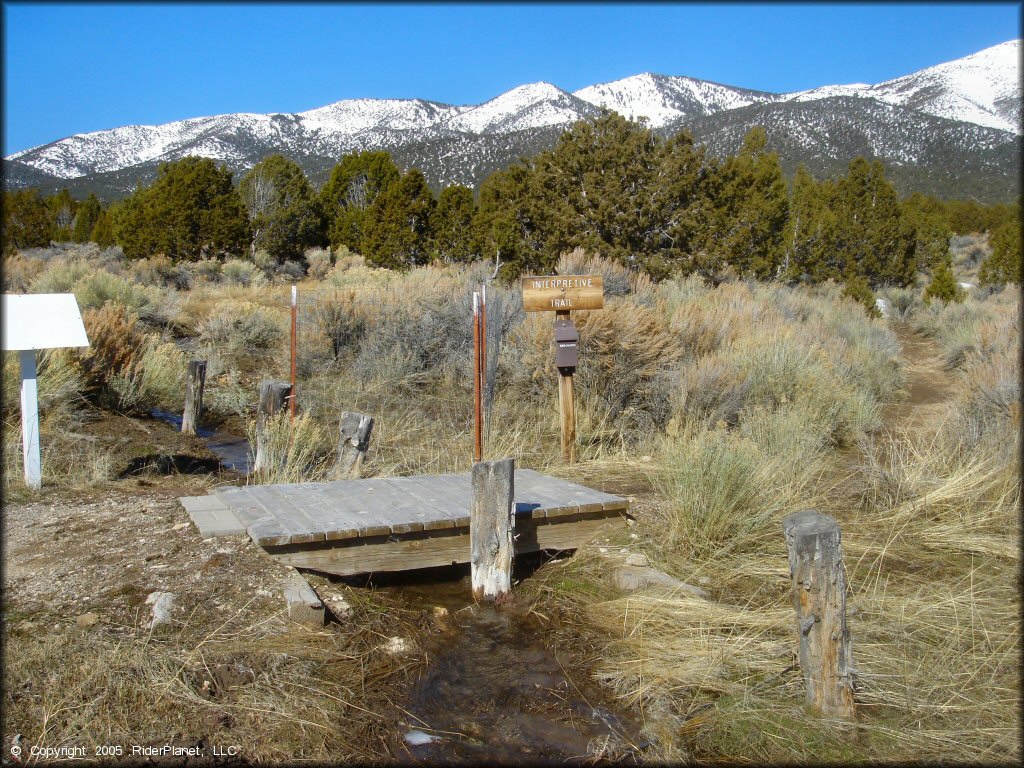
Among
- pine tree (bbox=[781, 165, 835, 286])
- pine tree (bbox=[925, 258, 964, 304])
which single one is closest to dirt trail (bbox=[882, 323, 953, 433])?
pine tree (bbox=[925, 258, 964, 304])

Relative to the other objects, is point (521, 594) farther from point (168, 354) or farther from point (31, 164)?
point (31, 164)

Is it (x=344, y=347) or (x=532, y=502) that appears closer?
(x=532, y=502)

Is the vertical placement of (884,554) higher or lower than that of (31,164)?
lower

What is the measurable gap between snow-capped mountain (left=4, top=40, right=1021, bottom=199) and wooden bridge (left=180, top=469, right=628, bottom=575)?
87.3 feet

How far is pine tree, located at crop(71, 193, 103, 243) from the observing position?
36562mm

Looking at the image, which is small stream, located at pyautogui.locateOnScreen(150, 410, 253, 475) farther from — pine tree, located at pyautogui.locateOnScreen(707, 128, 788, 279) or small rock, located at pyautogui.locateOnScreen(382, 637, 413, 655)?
pine tree, located at pyautogui.locateOnScreen(707, 128, 788, 279)

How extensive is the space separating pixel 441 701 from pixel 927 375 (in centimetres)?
1355

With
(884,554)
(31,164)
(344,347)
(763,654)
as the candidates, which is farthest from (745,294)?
(31,164)

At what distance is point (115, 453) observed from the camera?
845cm

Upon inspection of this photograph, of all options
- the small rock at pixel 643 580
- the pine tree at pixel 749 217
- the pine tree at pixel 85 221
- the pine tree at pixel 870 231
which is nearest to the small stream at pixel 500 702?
the small rock at pixel 643 580

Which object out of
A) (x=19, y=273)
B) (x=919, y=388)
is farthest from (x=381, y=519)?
(x=19, y=273)

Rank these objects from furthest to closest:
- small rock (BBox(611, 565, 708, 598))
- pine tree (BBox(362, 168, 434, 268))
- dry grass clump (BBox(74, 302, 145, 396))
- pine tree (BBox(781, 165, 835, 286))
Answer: pine tree (BBox(362, 168, 434, 268))
pine tree (BBox(781, 165, 835, 286))
dry grass clump (BBox(74, 302, 145, 396))
small rock (BBox(611, 565, 708, 598))

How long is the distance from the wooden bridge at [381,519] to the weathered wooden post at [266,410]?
1015 millimetres

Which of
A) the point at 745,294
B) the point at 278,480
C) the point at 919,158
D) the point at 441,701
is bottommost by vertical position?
the point at 441,701
